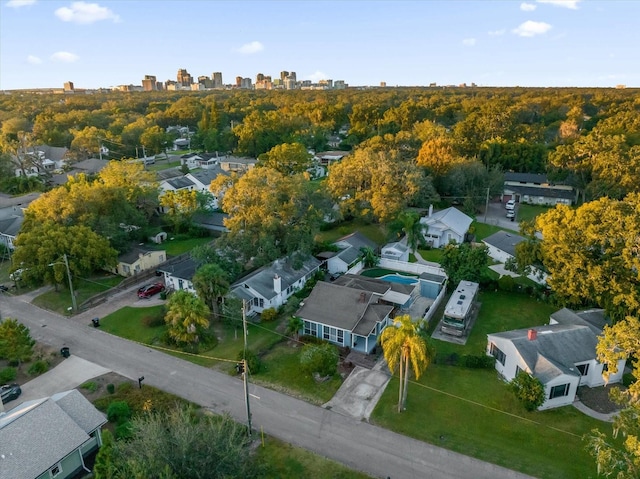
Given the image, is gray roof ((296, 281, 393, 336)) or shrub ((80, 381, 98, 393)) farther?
gray roof ((296, 281, 393, 336))

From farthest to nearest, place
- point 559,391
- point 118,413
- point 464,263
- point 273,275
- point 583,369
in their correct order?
point 464,263 < point 273,275 < point 583,369 < point 559,391 < point 118,413

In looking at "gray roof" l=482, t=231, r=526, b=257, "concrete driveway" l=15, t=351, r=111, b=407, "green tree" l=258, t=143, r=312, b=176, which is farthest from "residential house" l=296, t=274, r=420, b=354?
"green tree" l=258, t=143, r=312, b=176

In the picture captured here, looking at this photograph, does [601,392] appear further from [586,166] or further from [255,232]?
[586,166]

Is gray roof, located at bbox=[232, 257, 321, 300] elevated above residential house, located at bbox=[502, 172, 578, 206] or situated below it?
below

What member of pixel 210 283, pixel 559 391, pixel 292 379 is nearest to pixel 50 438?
pixel 292 379

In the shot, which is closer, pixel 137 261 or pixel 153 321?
pixel 153 321

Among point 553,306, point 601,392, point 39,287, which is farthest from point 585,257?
point 39,287

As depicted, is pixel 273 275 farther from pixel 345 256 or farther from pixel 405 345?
pixel 405 345

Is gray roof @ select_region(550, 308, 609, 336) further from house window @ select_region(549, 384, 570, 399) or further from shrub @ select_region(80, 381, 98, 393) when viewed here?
shrub @ select_region(80, 381, 98, 393)

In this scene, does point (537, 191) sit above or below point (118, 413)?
above
